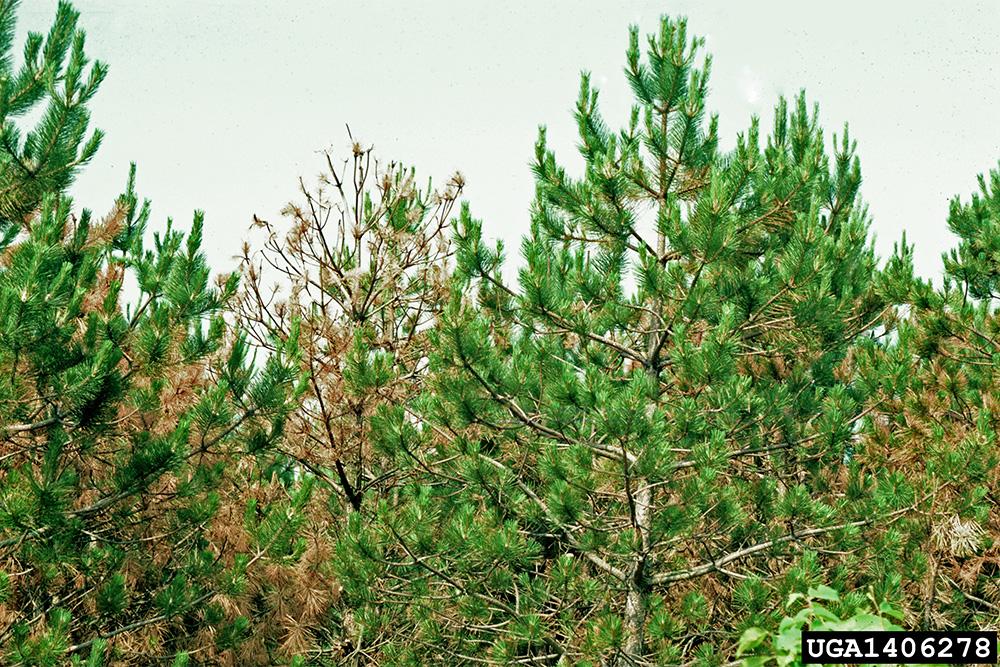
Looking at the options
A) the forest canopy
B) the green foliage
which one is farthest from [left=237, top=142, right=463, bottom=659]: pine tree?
the green foliage

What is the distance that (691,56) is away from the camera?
7.39 meters

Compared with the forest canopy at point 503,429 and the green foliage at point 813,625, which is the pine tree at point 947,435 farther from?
the green foliage at point 813,625

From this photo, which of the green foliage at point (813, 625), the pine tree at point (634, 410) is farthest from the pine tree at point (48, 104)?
the green foliage at point (813, 625)

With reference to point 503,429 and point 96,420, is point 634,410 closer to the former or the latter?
point 503,429

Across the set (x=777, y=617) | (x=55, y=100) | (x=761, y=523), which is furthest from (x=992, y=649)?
(x=55, y=100)

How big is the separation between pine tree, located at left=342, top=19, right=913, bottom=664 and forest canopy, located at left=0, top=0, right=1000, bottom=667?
1.1 inches

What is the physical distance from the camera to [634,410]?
5.65 metres

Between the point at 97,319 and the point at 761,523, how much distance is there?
16.0 feet

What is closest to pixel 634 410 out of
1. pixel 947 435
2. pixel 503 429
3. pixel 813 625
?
pixel 503 429

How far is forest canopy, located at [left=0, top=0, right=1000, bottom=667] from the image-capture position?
5.94 meters

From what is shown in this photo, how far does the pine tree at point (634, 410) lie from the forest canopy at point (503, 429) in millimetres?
29

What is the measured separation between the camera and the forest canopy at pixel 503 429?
19.5 feet

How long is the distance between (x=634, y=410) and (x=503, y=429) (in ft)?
5.08

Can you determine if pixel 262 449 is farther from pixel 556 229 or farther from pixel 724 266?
pixel 724 266
